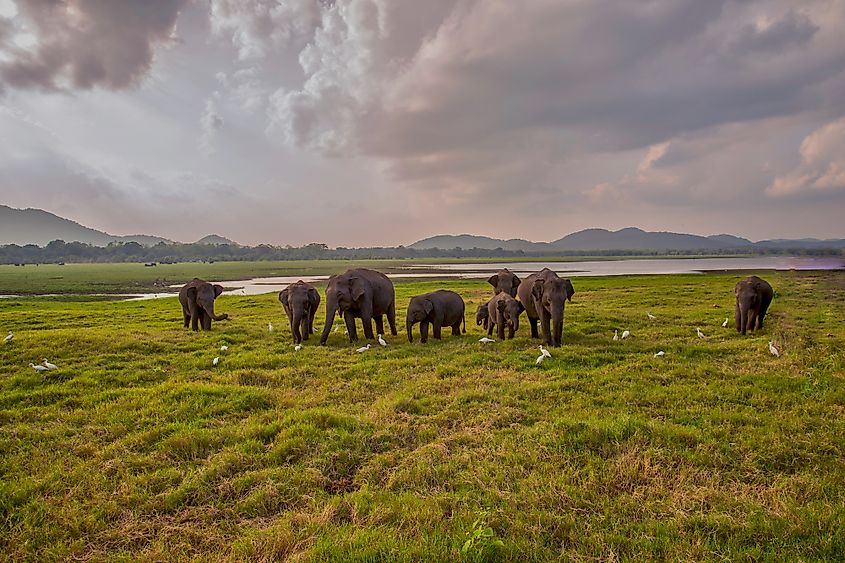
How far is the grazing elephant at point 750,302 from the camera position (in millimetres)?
16953

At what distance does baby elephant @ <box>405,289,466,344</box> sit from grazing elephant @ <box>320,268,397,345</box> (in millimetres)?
1585

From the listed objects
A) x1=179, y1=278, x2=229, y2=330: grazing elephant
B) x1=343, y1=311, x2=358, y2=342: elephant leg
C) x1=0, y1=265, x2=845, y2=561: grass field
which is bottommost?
x1=0, y1=265, x2=845, y2=561: grass field

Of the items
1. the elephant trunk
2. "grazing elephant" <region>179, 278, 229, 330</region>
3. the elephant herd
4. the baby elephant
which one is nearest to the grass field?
the elephant trunk

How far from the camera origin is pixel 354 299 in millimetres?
16766

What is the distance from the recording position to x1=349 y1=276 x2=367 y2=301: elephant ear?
1673 centimetres

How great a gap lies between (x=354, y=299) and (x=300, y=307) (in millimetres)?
2009

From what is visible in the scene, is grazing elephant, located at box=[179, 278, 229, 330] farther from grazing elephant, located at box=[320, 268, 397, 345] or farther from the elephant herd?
grazing elephant, located at box=[320, 268, 397, 345]

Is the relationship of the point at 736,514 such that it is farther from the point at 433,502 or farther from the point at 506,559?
the point at 433,502

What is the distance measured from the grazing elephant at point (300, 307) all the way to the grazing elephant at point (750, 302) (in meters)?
16.3

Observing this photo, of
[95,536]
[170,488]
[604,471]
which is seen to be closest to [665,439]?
[604,471]

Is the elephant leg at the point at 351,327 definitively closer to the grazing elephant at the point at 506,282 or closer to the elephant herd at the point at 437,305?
the elephant herd at the point at 437,305

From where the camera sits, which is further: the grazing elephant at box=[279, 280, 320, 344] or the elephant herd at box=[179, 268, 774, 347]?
the grazing elephant at box=[279, 280, 320, 344]

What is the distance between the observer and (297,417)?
334 inches

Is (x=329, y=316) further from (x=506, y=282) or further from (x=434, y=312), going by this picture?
(x=506, y=282)
